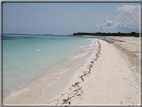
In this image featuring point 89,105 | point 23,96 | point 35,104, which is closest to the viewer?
point 89,105

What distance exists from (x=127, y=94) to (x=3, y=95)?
4.52 meters

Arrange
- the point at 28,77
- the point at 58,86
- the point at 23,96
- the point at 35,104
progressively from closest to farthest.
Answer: the point at 35,104, the point at 23,96, the point at 58,86, the point at 28,77

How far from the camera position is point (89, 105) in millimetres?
3002

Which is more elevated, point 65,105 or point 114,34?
point 114,34

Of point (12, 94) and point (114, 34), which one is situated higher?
point (114, 34)

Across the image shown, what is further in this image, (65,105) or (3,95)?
(3,95)

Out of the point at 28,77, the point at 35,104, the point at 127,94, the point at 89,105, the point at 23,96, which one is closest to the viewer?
the point at 89,105

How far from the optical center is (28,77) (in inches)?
217

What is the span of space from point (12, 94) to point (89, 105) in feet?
9.66

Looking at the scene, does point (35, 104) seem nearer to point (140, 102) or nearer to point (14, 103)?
point (14, 103)

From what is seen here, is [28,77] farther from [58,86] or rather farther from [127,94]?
[127,94]

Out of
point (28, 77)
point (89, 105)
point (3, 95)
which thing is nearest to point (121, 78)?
point (89, 105)

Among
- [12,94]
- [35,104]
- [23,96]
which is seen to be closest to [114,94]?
[35,104]

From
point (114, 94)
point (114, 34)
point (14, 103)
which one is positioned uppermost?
point (114, 34)
